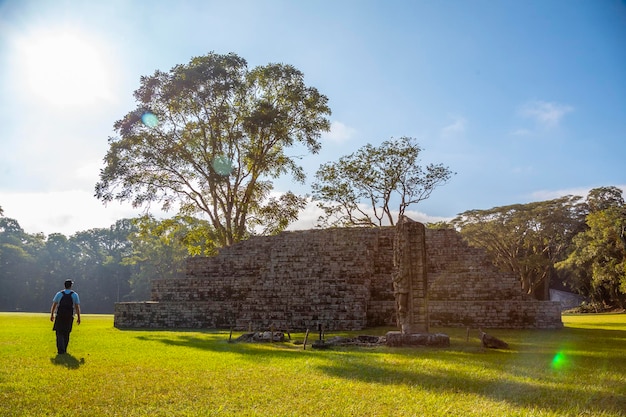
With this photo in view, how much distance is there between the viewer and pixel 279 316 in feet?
55.2

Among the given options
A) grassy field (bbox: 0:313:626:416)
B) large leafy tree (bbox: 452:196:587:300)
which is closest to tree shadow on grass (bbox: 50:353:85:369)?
grassy field (bbox: 0:313:626:416)

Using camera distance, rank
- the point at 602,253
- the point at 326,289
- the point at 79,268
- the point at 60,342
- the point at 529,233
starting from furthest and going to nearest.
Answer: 1. the point at 79,268
2. the point at 529,233
3. the point at 602,253
4. the point at 326,289
5. the point at 60,342

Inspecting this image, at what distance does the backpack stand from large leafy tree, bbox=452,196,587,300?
31.6 metres

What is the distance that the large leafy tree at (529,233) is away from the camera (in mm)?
36406

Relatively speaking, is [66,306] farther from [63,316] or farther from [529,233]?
[529,233]

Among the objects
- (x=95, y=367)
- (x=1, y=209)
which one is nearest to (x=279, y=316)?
(x=95, y=367)

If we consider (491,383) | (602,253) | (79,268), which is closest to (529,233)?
(602,253)

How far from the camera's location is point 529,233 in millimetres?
36469

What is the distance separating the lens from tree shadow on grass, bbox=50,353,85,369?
24.8ft

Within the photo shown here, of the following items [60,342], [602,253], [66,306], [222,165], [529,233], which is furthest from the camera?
[529,233]

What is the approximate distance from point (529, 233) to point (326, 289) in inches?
981

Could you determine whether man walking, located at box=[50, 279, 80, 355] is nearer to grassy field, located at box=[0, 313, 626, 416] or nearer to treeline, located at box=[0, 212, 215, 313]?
grassy field, located at box=[0, 313, 626, 416]

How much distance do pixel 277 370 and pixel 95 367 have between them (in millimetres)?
2949

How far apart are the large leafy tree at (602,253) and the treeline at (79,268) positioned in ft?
123
